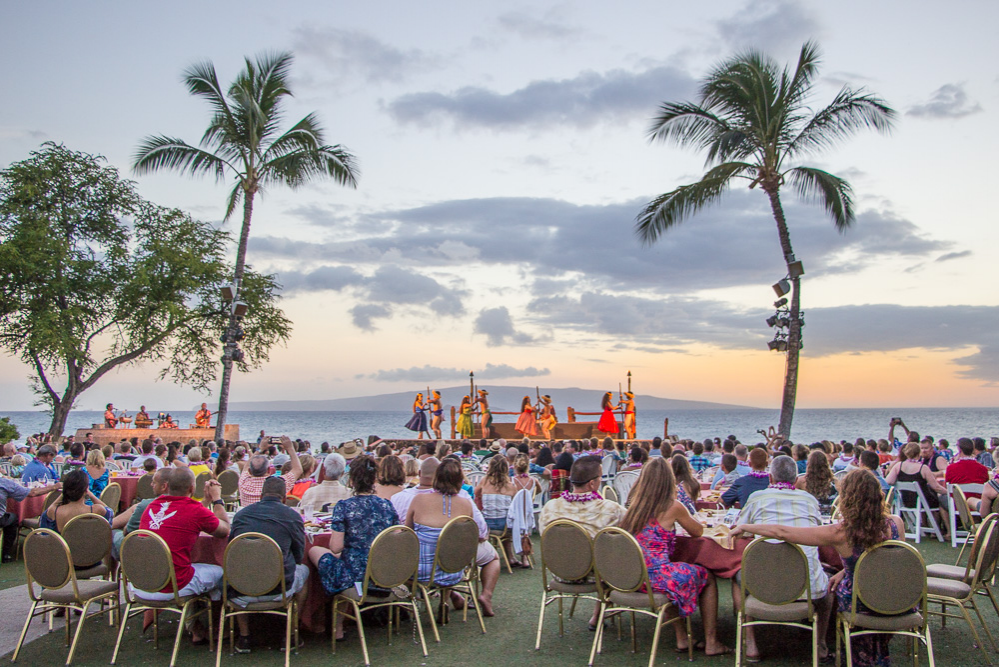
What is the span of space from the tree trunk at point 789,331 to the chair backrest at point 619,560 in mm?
11661

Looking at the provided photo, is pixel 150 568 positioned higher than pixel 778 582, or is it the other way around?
pixel 778 582

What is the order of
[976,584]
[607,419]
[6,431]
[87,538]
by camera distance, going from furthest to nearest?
1. [607,419]
2. [6,431]
3. [87,538]
4. [976,584]

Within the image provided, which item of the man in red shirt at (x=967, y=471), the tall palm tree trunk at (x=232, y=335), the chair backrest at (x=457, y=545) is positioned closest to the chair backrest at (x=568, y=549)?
the chair backrest at (x=457, y=545)

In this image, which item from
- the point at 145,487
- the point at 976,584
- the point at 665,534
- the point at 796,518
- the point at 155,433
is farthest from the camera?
the point at 155,433

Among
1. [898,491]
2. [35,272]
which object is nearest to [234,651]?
[898,491]

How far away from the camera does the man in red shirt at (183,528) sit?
521 cm

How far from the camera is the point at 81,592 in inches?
215

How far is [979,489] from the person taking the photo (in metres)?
9.47

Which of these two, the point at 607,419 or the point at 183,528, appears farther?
the point at 607,419

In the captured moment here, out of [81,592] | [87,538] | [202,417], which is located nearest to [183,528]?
[81,592]

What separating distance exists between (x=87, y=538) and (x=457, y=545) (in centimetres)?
287

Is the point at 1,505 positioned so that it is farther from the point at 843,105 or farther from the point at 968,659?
the point at 843,105

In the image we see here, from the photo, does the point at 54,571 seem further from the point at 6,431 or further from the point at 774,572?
the point at 6,431

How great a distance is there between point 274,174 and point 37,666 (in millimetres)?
15448
